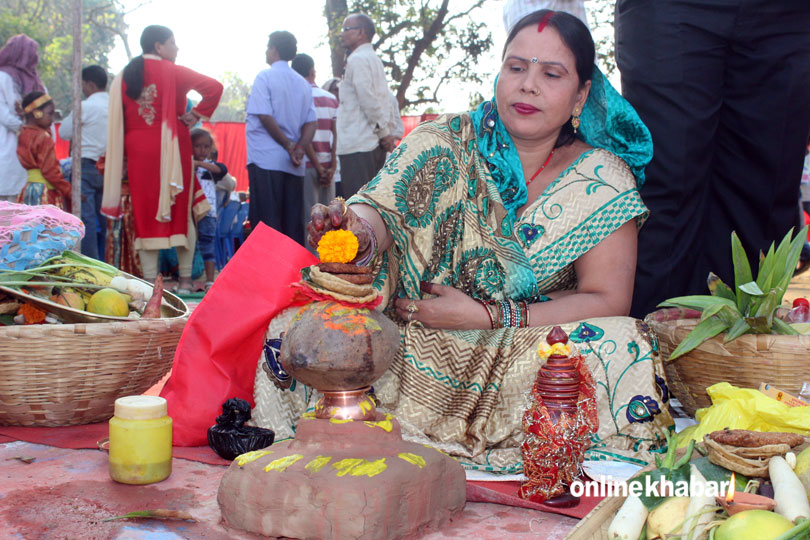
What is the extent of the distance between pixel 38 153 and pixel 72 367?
474 cm

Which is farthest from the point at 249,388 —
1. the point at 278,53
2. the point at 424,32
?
the point at 424,32

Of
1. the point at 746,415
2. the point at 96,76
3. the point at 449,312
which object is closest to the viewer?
the point at 746,415

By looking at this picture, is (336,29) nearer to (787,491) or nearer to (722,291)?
(722,291)

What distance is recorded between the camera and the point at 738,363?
2.44 metres

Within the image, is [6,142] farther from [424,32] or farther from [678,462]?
[424,32]

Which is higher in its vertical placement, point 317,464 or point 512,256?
point 512,256

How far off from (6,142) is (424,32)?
7.67m

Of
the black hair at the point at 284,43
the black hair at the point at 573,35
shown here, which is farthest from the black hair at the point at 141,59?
the black hair at the point at 573,35

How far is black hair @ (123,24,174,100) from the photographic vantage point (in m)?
5.62

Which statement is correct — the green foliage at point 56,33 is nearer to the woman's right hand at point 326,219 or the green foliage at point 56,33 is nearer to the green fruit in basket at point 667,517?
the woman's right hand at point 326,219

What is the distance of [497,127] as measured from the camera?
265cm

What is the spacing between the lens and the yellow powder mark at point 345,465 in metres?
1.65

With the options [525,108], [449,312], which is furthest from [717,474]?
[525,108]

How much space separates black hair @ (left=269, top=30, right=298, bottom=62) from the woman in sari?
3.97 metres
